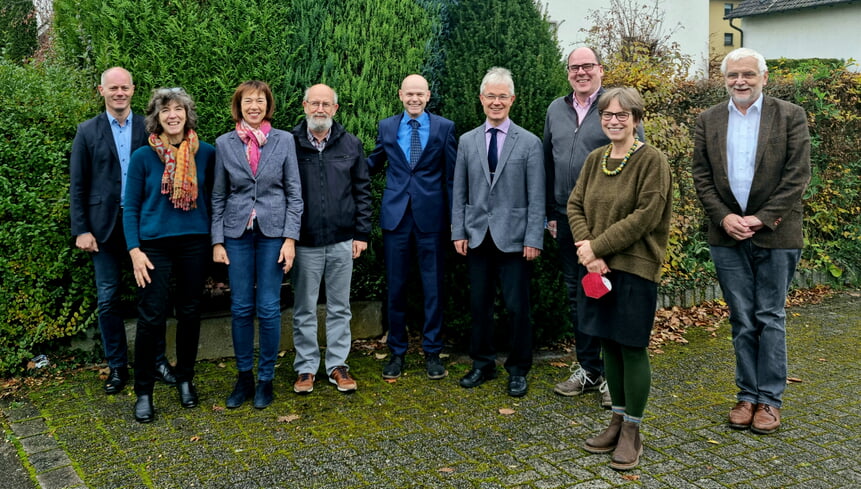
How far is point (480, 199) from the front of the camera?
5168 mm

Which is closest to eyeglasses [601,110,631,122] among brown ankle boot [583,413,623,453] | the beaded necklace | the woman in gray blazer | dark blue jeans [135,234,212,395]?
the beaded necklace

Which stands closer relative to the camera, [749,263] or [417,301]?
[749,263]

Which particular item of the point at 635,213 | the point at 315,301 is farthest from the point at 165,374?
the point at 635,213

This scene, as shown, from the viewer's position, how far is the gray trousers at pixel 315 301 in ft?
17.2

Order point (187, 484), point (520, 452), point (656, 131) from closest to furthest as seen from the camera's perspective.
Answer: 1. point (187, 484)
2. point (520, 452)
3. point (656, 131)

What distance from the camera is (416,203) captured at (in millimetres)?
5430

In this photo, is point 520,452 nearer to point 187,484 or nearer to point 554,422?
point 554,422

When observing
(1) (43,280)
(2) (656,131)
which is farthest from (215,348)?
(2) (656,131)

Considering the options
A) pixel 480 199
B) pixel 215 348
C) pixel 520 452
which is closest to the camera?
pixel 520 452

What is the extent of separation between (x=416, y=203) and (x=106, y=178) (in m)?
2.15

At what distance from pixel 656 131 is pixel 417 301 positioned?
120 inches

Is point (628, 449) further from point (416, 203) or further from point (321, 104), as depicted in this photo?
point (321, 104)

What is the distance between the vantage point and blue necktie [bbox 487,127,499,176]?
521cm

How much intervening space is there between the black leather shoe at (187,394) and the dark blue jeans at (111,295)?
403 mm
